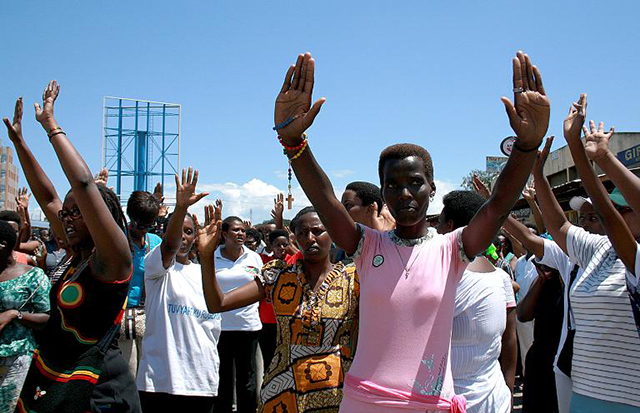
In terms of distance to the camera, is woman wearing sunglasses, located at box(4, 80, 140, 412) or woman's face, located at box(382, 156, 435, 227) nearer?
woman's face, located at box(382, 156, 435, 227)

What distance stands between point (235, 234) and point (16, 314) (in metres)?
3.11

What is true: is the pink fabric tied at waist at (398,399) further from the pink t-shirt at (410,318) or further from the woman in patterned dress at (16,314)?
the woman in patterned dress at (16,314)

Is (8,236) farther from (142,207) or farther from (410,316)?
(410,316)

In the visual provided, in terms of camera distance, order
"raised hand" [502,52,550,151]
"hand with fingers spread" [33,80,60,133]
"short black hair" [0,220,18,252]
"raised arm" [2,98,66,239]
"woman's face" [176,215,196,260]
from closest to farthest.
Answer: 1. "raised hand" [502,52,550,151]
2. "hand with fingers spread" [33,80,60,133]
3. "raised arm" [2,98,66,239]
4. "short black hair" [0,220,18,252]
5. "woman's face" [176,215,196,260]

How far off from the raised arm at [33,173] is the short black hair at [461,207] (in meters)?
2.54

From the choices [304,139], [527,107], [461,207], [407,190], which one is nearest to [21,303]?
[304,139]

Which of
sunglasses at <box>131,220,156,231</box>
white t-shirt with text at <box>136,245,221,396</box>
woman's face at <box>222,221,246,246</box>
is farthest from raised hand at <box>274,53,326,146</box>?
woman's face at <box>222,221,246,246</box>

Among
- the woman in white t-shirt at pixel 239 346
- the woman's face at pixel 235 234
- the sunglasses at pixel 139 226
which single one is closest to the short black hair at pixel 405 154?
the sunglasses at pixel 139 226

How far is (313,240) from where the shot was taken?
371 centimetres

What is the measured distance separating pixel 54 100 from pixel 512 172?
2318 millimetres

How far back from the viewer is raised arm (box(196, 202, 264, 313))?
367 cm

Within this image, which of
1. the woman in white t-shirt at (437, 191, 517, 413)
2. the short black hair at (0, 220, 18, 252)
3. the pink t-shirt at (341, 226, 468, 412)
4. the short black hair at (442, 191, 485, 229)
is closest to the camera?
the pink t-shirt at (341, 226, 468, 412)

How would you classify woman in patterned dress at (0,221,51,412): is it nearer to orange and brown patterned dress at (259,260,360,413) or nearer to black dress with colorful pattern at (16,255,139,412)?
black dress with colorful pattern at (16,255,139,412)

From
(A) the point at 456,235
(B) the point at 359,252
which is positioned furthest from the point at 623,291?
(B) the point at 359,252
